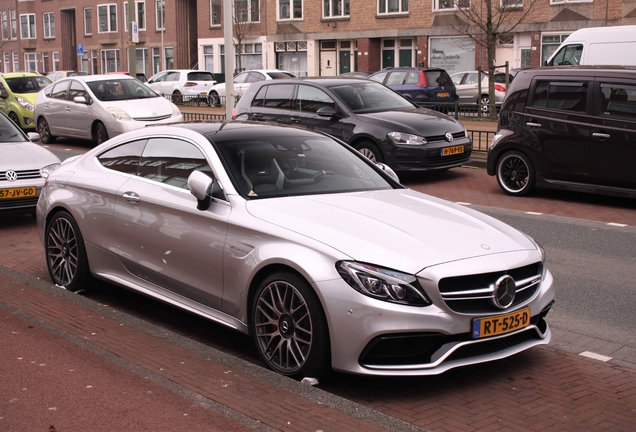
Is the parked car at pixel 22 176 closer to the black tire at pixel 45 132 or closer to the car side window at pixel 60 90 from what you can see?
the car side window at pixel 60 90

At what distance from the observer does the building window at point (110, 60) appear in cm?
6646

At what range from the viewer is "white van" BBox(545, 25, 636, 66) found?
19.9m

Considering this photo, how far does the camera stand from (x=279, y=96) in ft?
51.6

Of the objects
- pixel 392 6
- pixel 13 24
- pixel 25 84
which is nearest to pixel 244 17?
pixel 392 6

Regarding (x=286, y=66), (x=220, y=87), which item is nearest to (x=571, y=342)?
(x=220, y=87)

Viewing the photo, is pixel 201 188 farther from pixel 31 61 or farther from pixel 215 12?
pixel 31 61

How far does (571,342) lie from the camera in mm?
6020

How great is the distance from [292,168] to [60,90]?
648 inches

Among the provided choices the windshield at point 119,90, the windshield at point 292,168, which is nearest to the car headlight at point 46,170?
the windshield at point 292,168

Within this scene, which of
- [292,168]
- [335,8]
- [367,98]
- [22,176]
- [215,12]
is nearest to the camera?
[292,168]

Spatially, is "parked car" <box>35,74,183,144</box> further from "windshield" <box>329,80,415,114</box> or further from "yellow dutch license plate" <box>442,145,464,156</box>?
"yellow dutch license plate" <box>442,145,464,156</box>

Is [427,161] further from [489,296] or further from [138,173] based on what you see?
[489,296]

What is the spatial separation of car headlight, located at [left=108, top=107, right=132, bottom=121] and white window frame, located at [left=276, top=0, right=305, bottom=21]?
34.6 metres

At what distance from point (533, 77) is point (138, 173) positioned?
26.3 ft
